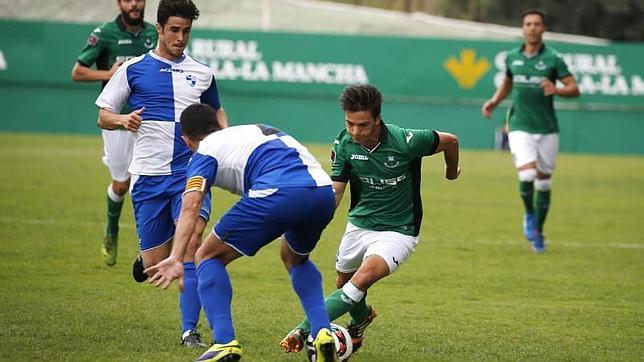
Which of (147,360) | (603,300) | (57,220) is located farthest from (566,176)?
(147,360)

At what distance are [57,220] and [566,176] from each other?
12.0 meters

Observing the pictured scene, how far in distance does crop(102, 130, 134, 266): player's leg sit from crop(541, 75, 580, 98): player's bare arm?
202 inches

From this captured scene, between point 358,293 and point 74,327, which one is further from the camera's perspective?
point 74,327

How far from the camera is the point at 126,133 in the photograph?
11.0 meters

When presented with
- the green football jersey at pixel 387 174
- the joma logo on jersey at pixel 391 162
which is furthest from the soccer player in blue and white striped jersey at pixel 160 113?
the joma logo on jersey at pixel 391 162

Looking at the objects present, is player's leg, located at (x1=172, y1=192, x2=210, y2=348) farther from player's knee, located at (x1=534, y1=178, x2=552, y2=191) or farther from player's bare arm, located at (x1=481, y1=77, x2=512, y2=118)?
player's knee, located at (x1=534, y1=178, x2=552, y2=191)

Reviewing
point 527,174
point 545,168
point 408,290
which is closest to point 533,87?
point 545,168

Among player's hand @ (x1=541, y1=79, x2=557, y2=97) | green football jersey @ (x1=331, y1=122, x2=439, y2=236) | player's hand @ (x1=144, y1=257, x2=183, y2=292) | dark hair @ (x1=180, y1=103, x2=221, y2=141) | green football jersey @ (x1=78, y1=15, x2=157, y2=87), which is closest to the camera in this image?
player's hand @ (x1=144, y1=257, x2=183, y2=292)

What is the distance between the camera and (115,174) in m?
11.4

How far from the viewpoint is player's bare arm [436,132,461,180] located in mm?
7832

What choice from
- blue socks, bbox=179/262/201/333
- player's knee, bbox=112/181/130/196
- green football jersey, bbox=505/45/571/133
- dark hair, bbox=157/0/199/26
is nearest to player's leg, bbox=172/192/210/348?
blue socks, bbox=179/262/201/333

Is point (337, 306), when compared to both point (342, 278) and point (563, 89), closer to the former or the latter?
point (342, 278)

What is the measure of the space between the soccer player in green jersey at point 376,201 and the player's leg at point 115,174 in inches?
144

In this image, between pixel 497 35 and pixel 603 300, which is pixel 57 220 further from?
pixel 497 35
